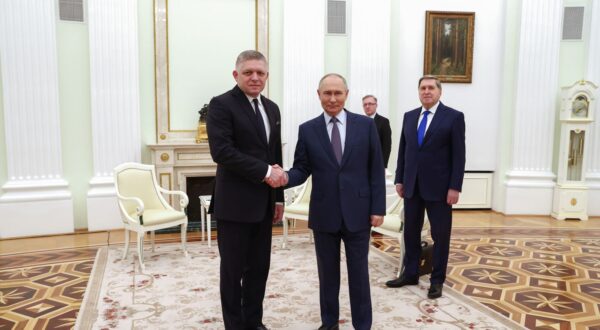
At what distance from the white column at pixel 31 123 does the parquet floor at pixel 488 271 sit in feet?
1.06

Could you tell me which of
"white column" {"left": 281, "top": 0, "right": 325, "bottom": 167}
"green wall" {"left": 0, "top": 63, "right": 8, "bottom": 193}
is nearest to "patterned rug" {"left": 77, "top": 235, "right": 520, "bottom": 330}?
"green wall" {"left": 0, "top": 63, "right": 8, "bottom": 193}

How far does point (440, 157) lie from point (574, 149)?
15.5 ft

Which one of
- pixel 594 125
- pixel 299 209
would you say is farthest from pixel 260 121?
pixel 594 125

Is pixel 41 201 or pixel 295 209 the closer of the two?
pixel 295 209

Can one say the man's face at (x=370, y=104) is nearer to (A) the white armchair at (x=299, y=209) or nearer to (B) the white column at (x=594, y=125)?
(A) the white armchair at (x=299, y=209)

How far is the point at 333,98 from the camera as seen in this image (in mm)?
2633

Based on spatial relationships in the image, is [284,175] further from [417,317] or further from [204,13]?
[204,13]

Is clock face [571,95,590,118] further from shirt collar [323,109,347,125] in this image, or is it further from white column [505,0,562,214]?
shirt collar [323,109,347,125]

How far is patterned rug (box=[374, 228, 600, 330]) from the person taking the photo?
134 inches

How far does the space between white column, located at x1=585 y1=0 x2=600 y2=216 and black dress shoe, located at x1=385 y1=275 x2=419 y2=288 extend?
15.7 ft

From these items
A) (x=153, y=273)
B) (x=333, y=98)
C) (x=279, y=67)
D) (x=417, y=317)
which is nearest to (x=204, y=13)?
(x=279, y=67)

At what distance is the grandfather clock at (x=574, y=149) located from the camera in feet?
22.4

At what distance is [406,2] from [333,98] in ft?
17.5

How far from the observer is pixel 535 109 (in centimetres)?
718
